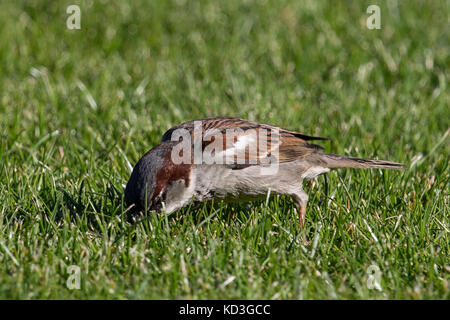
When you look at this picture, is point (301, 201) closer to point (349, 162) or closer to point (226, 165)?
point (349, 162)

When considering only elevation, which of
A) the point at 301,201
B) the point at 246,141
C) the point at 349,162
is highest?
the point at 246,141

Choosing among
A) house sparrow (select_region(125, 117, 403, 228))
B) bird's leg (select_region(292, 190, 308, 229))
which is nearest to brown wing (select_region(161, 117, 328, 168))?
house sparrow (select_region(125, 117, 403, 228))

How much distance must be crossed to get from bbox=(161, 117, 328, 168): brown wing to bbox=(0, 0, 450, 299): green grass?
345 mm

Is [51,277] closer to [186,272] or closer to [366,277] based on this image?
[186,272]

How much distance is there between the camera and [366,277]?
3609 mm

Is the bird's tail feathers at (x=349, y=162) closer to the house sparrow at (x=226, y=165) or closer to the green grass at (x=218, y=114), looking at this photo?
the house sparrow at (x=226, y=165)

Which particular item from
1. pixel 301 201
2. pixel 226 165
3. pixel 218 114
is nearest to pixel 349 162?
pixel 301 201

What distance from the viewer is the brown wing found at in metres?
4.41

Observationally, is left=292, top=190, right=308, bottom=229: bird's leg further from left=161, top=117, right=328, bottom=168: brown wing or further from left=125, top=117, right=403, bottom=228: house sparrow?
left=161, top=117, right=328, bottom=168: brown wing

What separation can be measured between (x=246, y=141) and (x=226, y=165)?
26 centimetres

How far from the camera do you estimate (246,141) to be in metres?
4.52

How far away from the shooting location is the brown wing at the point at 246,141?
4410 millimetres

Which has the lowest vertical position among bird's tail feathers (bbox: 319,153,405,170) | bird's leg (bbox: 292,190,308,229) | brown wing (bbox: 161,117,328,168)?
bird's leg (bbox: 292,190,308,229)

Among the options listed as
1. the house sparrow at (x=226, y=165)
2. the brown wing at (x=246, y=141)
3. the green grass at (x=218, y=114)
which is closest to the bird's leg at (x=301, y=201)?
the house sparrow at (x=226, y=165)
